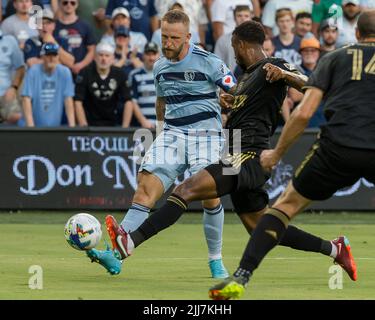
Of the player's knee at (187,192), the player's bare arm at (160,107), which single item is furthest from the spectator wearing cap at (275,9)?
the player's knee at (187,192)

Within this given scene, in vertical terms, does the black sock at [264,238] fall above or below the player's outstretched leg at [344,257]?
above

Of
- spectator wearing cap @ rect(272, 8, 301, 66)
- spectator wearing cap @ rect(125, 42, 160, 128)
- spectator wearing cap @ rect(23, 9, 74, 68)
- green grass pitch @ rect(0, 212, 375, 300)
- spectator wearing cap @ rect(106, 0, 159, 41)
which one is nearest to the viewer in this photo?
green grass pitch @ rect(0, 212, 375, 300)

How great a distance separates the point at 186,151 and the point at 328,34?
9.21 m

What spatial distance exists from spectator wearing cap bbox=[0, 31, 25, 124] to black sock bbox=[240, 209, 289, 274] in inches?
433

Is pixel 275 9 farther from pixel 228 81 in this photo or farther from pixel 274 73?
pixel 274 73

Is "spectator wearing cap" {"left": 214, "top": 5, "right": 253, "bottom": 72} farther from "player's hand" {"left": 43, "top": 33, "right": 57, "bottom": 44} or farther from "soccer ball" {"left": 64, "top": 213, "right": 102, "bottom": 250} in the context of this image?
"soccer ball" {"left": 64, "top": 213, "right": 102, "bottom": 250}

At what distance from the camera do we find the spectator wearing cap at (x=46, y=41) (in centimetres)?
1923

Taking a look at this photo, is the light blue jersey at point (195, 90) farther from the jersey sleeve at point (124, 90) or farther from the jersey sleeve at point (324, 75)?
the jersey sleeve at point (124, 90)

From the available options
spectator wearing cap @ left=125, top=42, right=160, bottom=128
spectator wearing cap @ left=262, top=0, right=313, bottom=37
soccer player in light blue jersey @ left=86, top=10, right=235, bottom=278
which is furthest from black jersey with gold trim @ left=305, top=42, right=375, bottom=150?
spectator wearing cap @ left=262, top=0, right=313, bottom=37

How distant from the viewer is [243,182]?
34.2 ft

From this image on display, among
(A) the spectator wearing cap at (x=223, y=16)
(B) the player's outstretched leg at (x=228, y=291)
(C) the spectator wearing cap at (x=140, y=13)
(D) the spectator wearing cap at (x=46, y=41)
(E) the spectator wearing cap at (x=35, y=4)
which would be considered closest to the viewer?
(B) the player's outstretched leg at (x=228, y=291)

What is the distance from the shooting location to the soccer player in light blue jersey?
1107cm

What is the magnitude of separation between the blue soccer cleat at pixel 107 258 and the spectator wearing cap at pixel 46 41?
909 cm

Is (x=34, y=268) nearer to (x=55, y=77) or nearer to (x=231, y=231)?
(x=231, y=231)
